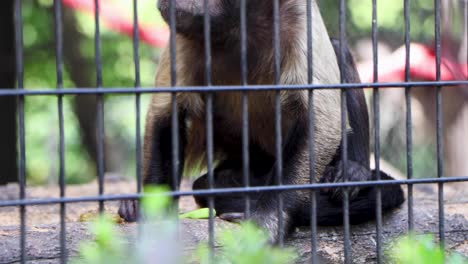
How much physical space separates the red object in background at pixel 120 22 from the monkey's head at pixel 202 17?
3.14 m

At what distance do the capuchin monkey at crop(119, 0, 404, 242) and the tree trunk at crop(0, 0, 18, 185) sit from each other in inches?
187

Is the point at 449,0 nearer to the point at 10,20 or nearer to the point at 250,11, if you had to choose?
the point at 250,11

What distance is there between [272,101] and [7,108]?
5.62 m

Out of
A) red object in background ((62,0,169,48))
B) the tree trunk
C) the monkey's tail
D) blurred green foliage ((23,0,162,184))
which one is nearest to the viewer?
the monkey's tail

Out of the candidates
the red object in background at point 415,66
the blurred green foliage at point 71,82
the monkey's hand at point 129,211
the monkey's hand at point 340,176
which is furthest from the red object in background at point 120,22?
the monkey's hand at point 340,176

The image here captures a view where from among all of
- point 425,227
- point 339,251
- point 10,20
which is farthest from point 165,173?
point 10,20

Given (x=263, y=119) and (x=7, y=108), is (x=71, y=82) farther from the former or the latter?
(x=263, y=119)

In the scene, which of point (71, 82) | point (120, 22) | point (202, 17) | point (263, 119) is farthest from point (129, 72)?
point (202, 17)

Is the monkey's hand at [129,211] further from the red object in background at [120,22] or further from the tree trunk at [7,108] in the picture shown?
the tree trunk at [7,108]

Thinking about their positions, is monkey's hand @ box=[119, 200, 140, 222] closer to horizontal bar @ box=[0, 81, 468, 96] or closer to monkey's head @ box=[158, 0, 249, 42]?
monkey's head @ box=[158, 0, 249, 42]

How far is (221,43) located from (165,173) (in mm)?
752

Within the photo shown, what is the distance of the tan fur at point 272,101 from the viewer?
11.8 feet

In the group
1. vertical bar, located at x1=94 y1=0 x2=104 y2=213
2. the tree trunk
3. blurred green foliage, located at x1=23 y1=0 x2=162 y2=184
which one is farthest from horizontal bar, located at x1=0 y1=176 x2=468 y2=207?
the tree trunk

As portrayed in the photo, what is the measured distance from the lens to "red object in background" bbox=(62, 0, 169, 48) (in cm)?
707
